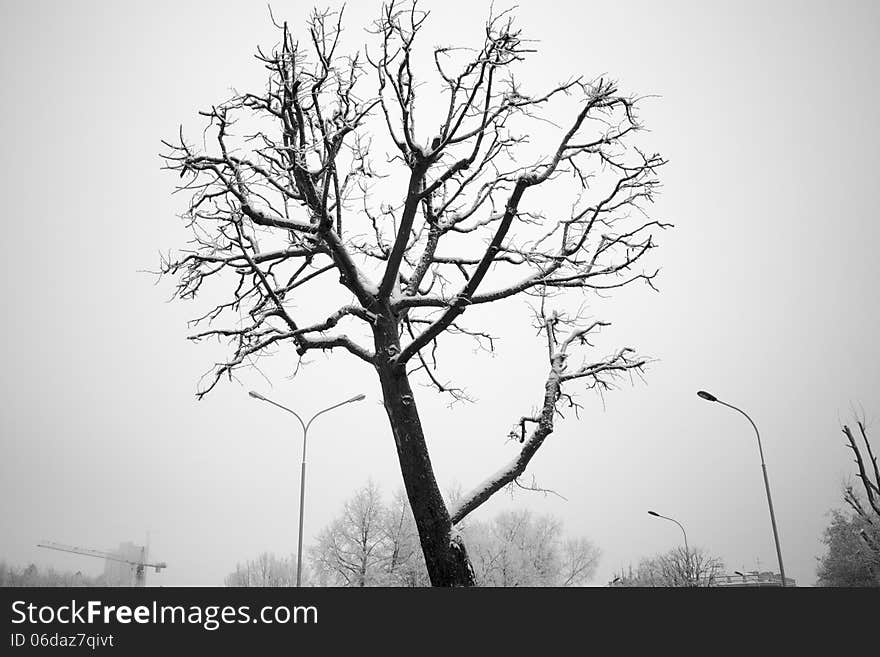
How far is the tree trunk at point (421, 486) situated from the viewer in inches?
249

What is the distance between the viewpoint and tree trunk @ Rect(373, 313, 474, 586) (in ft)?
20.8

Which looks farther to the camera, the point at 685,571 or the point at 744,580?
the point at 744,580

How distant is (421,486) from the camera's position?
6.45m

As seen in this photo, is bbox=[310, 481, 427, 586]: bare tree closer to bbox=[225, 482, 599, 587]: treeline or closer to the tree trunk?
bbox=[225, 482, 599, 587]: treeline

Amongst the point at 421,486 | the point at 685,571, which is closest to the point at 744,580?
the point at 685,571

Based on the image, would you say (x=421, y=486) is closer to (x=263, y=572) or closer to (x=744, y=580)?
(x=263, y=572)

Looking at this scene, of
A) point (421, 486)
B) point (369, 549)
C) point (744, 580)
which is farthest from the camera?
point (744, 580)

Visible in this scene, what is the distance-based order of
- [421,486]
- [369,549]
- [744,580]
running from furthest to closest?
[744,580] → [369,549] → [421,486]
